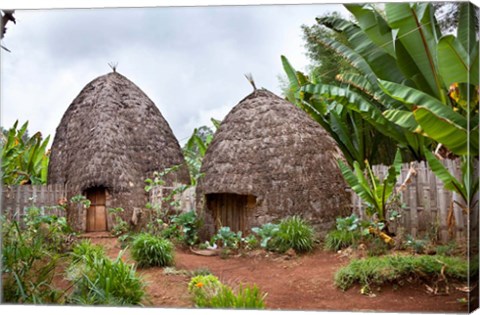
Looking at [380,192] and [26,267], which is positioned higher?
[380,192]

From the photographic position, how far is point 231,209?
6.18m

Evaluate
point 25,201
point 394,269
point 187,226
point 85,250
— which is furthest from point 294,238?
point 25,201

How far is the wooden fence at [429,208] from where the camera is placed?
12.3ft

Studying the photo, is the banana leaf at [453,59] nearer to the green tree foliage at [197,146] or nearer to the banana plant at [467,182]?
the banana plant at [467,182]

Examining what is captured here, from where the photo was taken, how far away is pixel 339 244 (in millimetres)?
4508

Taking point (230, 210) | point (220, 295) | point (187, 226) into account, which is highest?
point (230, 210)

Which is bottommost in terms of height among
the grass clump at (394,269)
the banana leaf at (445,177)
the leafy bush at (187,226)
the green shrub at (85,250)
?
the grass clump at (394,269)

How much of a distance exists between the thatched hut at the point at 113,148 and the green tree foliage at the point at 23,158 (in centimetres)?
15

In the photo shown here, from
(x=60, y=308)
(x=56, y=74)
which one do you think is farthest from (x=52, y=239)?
(x=56, y=74)

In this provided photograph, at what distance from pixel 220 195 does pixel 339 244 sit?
221 centimetres

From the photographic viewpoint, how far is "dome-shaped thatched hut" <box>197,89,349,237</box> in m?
5.81

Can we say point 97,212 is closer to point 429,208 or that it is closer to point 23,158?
point 23,158

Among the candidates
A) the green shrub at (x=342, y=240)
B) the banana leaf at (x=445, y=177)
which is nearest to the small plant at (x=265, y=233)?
the green shrub at (x=342, y=240)

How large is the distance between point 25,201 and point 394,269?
10.2ft
